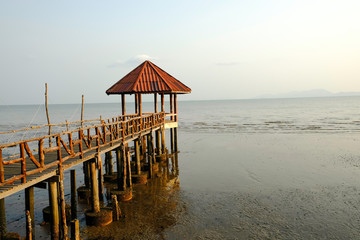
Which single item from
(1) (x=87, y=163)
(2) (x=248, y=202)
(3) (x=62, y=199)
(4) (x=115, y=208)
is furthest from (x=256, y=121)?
(3) (x=62, y=199)

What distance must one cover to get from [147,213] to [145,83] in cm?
1037

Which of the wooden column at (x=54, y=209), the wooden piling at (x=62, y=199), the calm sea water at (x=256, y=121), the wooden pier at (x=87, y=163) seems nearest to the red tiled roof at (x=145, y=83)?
the wooden pier at (x=87, y=163)

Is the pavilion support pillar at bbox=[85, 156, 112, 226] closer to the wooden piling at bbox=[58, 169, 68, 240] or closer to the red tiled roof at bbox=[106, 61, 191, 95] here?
the wooden piling at bbox=[58, 169, 68, 240]

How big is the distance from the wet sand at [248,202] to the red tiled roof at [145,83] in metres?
5.71

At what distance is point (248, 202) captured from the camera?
12.8 m

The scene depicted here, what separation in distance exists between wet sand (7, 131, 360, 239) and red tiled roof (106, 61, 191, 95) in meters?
5.71

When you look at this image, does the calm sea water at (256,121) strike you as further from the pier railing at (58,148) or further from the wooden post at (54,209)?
the wooden post at (54,209)

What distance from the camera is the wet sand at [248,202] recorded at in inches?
388

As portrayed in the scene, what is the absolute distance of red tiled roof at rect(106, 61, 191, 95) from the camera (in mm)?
18586

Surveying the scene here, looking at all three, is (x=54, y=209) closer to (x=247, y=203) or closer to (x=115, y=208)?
(x=115, y=208)

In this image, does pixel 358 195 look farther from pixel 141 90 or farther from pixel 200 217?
pixel 141 90

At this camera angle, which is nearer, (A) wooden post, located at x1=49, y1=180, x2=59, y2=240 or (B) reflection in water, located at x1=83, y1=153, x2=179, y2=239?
(A) wooden post, located at x1=49, y1=180, x2=59, y2=240

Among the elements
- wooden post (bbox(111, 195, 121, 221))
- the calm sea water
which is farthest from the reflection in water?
the calm sea water

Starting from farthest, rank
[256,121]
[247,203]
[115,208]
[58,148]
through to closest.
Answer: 1. [256,121]
2. [247,203]
3. [115,208]
4. [58,148]
